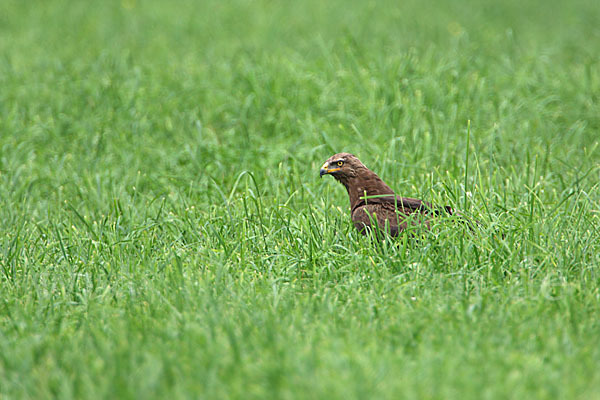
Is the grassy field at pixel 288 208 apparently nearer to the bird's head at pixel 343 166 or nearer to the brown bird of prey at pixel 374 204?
the brown bird of prey at pixel 374 204

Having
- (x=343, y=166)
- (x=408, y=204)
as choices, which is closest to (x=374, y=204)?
(x=408, y=204)

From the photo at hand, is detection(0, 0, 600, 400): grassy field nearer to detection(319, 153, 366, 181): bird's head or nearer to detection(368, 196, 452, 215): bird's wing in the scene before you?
detection(368, 196, 452, 215): bird's wing

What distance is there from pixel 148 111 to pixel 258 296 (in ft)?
14.7

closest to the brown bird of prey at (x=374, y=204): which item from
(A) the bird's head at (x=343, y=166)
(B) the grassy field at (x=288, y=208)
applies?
(A) the bird's head at (x=343, y=166)

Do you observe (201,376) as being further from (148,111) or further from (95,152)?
(148,111)

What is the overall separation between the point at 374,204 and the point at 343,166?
46 centimetres

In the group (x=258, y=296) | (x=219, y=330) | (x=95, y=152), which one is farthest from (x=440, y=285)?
(x=95, y=152)

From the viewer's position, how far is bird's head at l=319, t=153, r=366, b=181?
202 inches

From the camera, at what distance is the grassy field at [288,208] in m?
3.22

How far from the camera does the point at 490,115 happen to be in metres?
7.36

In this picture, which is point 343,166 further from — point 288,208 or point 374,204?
point 288,208

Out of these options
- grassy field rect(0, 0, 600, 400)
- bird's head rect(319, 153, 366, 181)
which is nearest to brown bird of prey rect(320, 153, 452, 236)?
bird's head rect(319, 153, 366, 181)

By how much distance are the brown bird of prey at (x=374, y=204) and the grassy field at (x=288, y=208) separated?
0.14 meters

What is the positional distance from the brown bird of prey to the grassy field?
5.5 inches
